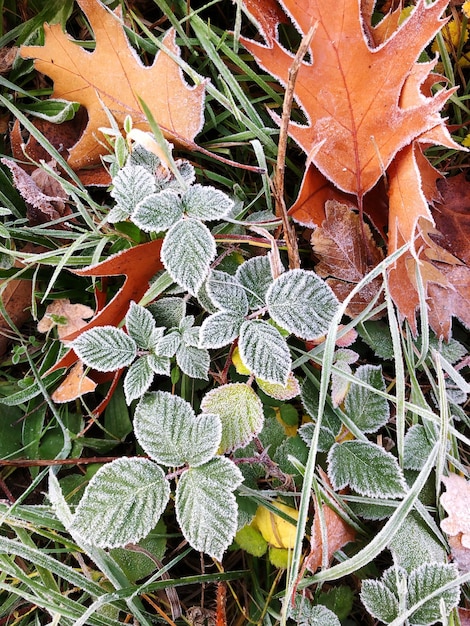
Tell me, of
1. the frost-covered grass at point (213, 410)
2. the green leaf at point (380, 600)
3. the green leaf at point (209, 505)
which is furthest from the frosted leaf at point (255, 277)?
the green leaf at point (380, 600)

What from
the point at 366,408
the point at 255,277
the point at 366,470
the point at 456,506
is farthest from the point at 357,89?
the point at 456,506

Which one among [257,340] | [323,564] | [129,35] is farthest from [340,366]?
[129,35]

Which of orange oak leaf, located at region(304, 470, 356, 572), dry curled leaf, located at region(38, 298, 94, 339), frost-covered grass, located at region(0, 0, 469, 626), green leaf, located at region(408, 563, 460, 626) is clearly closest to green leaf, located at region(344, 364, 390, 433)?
frost-covered grass, located at region(0, 0, 469, 626)

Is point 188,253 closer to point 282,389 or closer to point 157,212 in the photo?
point 157,212

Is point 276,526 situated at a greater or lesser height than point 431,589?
greater

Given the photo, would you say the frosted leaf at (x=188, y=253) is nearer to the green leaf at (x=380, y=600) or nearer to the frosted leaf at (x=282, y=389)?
the frosted leaf at (x=282, y=389)
